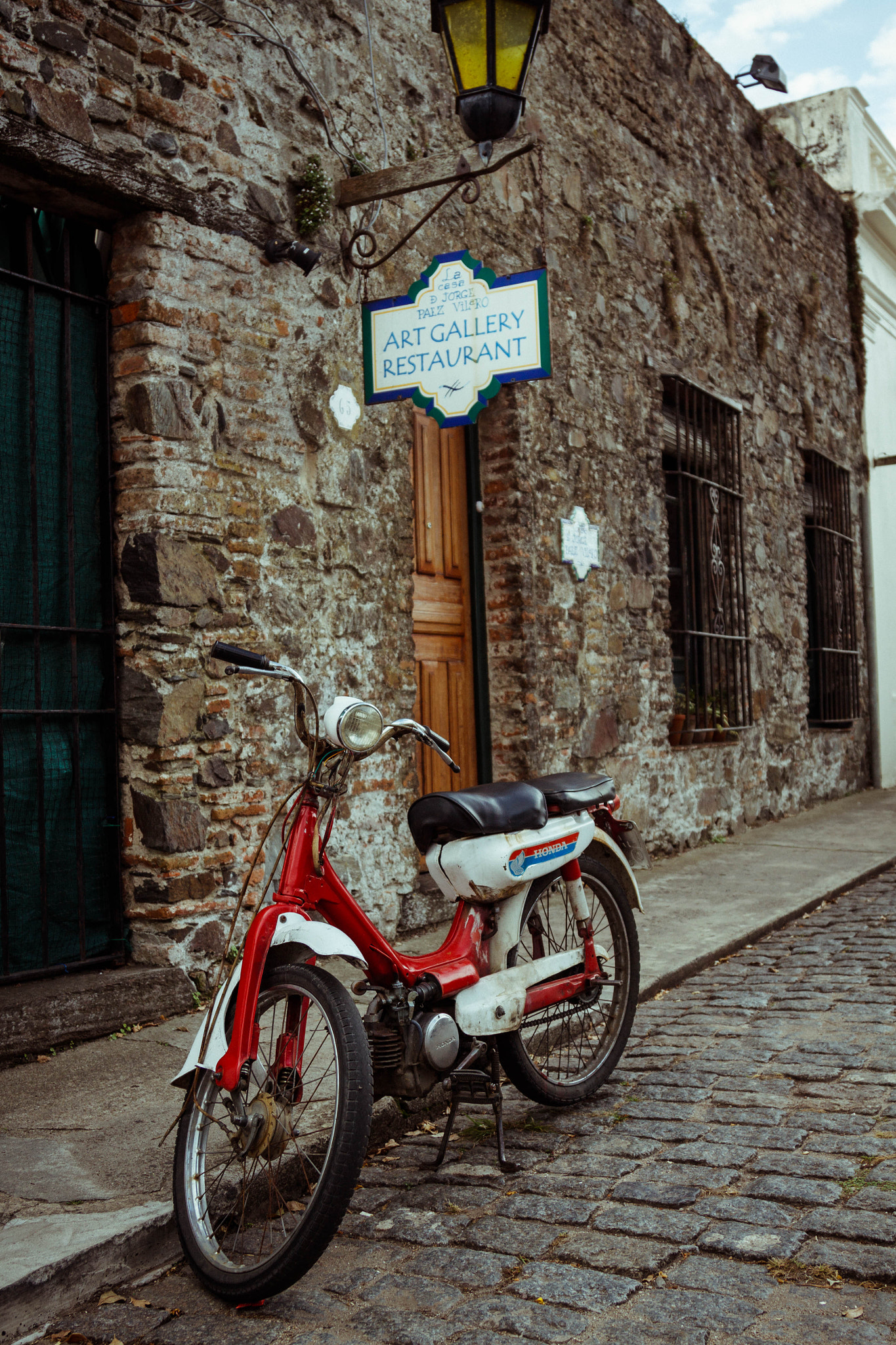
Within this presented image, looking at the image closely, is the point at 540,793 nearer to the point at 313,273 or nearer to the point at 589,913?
the point at 589,913

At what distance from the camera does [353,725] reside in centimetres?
278

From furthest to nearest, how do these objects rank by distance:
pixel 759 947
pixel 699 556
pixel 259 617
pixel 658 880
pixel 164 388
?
pixel 699 556 → pixel 658 880 → pixel 759 947 → pixel 259 617 → pixel 164 388

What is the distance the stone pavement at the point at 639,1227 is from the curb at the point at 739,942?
71 cm

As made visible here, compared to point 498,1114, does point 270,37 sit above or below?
above

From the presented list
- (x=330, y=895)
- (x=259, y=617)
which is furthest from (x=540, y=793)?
(x=259, y=617)

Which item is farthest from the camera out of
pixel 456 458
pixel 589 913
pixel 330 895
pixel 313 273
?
pixel 456 458

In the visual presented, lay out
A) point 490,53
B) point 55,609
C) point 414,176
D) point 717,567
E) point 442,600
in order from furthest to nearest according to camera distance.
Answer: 1. point 717,567
2. point 442,600
3. point 414,176
4. point 490,53
5. point 55,609

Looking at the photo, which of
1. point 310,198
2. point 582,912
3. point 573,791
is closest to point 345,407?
point 310,198

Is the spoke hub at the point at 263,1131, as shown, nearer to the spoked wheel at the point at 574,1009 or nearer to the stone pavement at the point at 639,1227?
the stone pavement at the point at 639,1227

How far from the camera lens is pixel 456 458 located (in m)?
6.45

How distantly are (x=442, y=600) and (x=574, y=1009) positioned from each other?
304cm

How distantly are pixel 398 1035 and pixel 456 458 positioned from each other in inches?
158

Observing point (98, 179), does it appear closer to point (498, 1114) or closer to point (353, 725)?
point (353, 725)

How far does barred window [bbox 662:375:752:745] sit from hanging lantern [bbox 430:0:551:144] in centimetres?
410
